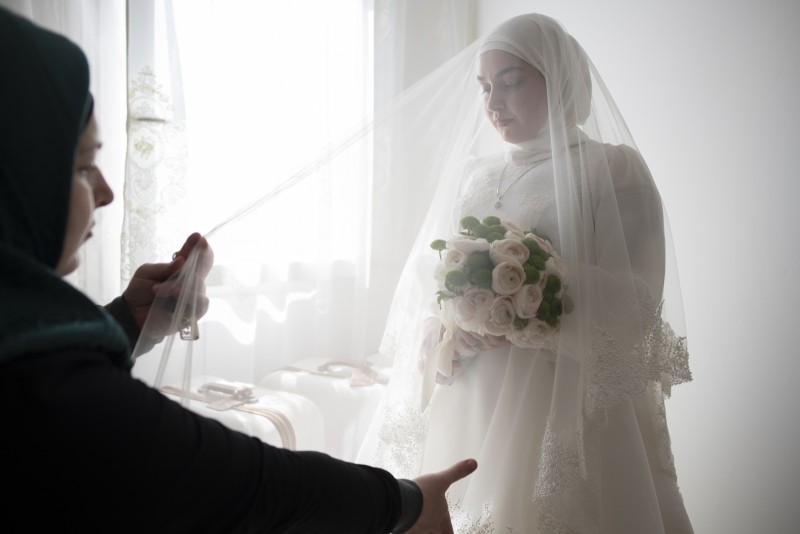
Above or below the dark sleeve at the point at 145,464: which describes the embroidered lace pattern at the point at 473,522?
below

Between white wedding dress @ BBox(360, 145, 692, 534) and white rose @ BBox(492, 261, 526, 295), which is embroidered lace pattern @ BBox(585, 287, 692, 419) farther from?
white rose @ BBox(492, 261, 526, 295)

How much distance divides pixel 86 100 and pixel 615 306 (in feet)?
3.05

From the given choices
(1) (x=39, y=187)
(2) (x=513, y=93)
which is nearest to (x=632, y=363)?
(2) (x=513, y=93)

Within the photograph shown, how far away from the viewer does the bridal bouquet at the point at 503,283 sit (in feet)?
3.26

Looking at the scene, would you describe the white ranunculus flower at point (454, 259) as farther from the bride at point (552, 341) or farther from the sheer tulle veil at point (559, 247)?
the sheer tulle veil at point (559, 247)

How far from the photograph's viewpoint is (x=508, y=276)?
98 centimetres

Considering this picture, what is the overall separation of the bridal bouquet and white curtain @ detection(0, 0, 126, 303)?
1.22 m

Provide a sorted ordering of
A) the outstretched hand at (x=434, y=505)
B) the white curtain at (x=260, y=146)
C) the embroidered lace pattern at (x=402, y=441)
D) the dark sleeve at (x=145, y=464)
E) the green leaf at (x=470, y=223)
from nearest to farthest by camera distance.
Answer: the dark sleeve at (x=145, y=464) < the outstretched hand at (x=434, y=505) < the green leaf at (x=470, y=223) < the embroidered lace pattern at (x=402, y=441) < the white curtain at (x=260, y=146)

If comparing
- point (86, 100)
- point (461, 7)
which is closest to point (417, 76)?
point (461, 7)

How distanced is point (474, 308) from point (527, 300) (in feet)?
0.33

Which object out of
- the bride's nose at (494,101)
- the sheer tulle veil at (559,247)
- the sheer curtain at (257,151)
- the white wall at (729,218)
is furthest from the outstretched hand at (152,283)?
the white wall at (729,218)

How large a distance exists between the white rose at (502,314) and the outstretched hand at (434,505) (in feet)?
0.94

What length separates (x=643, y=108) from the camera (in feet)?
6.18

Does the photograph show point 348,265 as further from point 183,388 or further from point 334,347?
point 183,388
